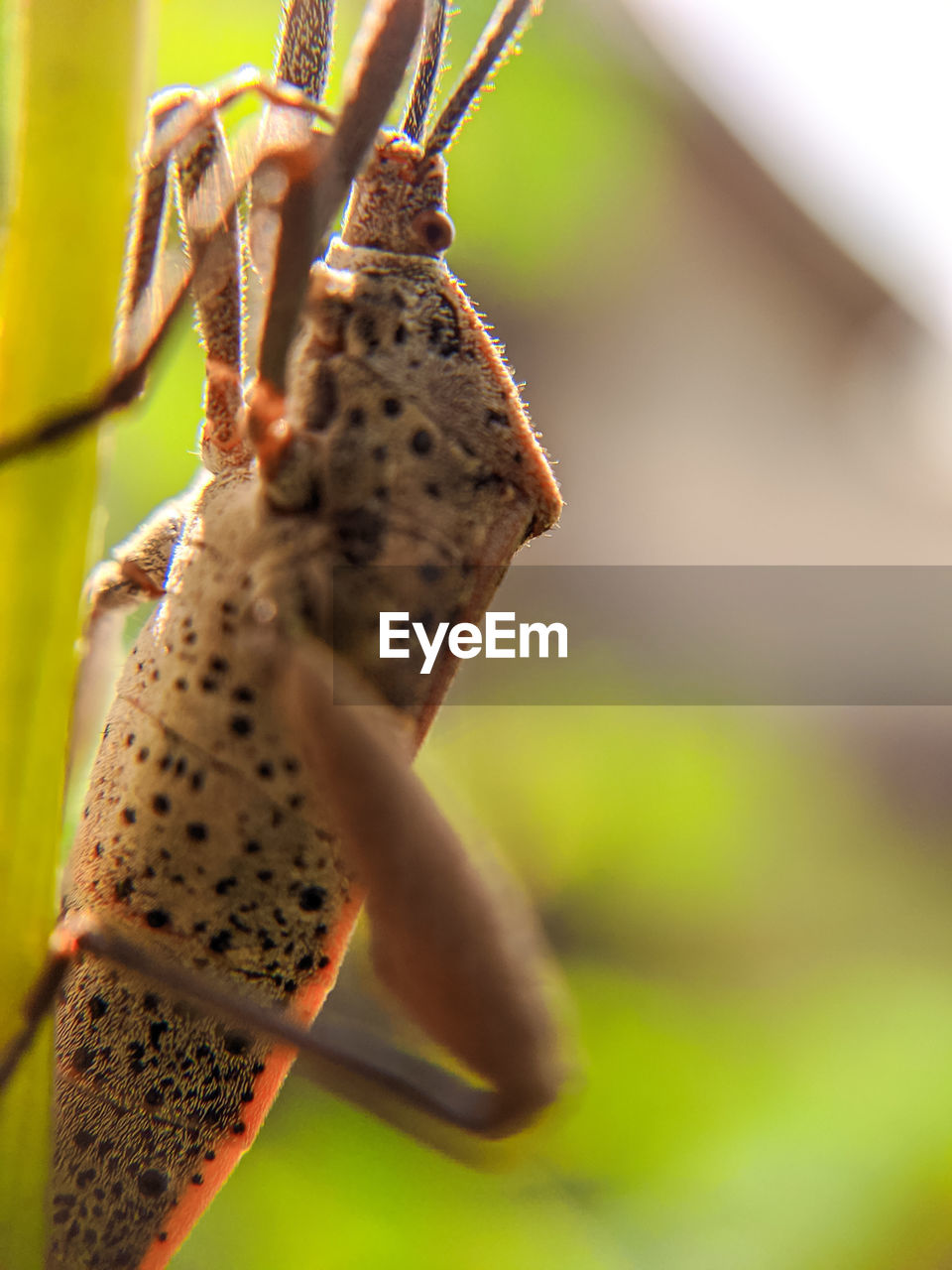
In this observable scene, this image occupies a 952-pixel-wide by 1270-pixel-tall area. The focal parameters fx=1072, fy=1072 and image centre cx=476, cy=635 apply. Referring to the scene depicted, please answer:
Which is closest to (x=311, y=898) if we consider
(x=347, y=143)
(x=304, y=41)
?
(x=347, y=143)

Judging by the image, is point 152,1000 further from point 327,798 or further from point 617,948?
point 617,948

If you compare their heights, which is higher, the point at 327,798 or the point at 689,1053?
the point at 327,798

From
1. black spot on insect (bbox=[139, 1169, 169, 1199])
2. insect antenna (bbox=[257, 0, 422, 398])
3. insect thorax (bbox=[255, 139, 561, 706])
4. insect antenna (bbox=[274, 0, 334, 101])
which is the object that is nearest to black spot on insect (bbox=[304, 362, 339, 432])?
insect thorax (bbox=[255, 139, 561, 706])

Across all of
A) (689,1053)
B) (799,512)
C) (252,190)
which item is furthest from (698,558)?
(252,190)

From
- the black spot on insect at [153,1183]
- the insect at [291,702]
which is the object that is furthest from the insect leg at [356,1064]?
the black spot on insect at [153,1183]

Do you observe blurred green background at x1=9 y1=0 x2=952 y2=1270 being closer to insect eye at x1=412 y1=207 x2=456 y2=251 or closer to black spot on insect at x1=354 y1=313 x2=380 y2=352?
black spot on insect at x1=354 y1=313 x2=380 y2=352

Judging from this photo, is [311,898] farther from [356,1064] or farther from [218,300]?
[218,300]

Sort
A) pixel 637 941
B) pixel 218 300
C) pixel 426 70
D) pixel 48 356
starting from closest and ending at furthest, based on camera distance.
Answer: pixel 48 356 → pixel 218 300 → pixel 426 70 → pixel 637 941
